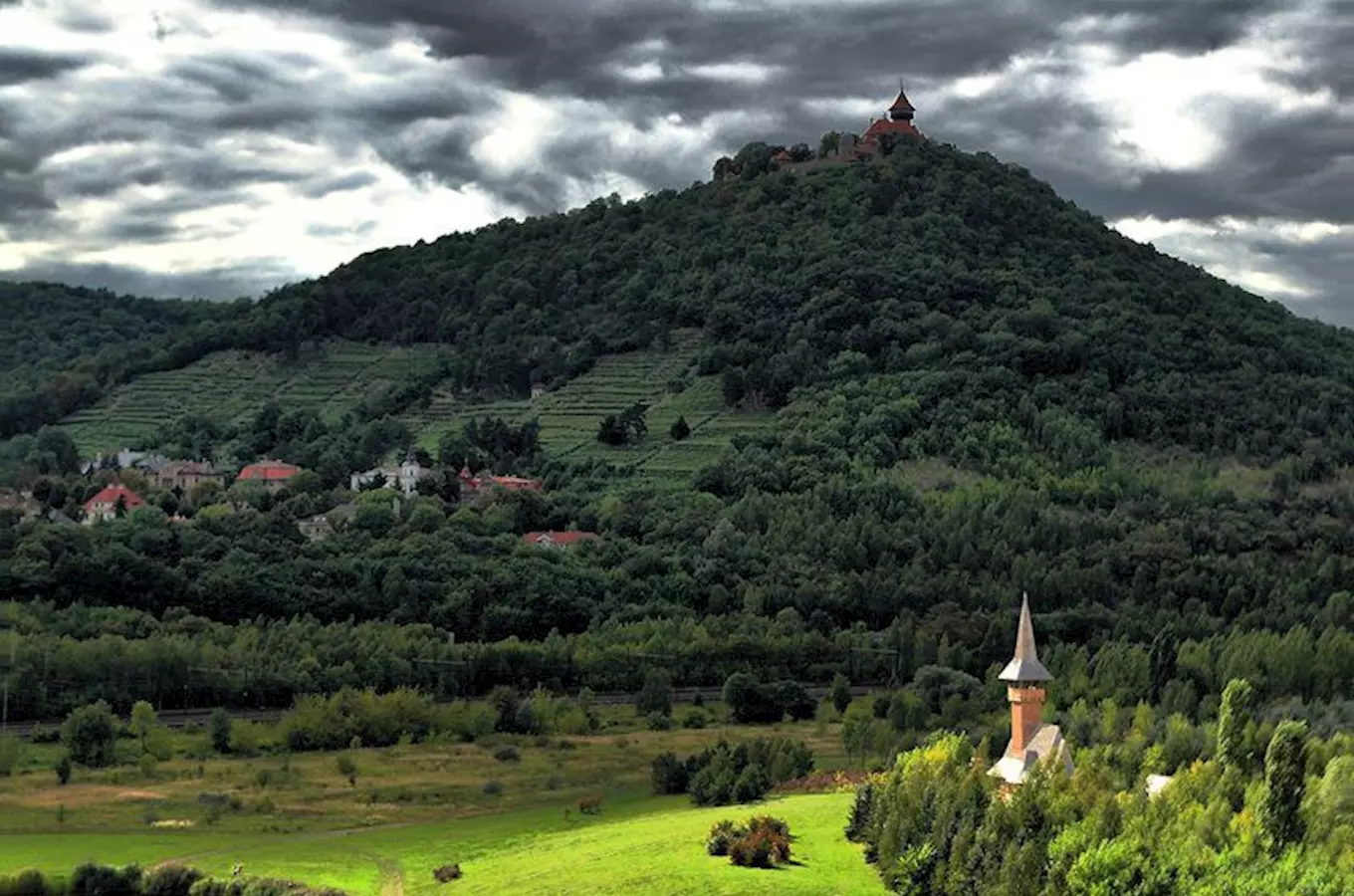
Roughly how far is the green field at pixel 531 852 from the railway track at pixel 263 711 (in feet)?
71.4

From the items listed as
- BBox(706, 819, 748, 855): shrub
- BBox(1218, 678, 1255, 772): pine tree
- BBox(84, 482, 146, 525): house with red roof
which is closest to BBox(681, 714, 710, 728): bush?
BBox(706, 819, 748, 855): shrub

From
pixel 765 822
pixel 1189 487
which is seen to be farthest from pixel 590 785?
pixel 1189 487

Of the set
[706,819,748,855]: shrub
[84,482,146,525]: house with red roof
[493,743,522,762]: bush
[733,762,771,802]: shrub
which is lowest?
[493,743,522,762]: bush

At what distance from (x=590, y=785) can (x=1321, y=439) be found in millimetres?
97712

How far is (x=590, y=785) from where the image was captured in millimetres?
88188

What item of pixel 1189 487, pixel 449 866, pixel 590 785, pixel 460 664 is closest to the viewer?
pixel 449 866

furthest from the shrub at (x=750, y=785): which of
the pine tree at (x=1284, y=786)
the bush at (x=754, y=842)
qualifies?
the pine tree at (x=1284, y=786)

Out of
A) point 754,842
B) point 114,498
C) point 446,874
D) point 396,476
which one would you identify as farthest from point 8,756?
point 396,476

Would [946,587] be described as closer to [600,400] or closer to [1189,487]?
[1189,487]

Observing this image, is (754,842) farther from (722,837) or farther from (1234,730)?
(1234,730)

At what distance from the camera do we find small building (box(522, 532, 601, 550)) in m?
137

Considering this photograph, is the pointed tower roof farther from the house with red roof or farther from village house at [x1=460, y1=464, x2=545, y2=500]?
the house with red roof

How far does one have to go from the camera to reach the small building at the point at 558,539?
450ft

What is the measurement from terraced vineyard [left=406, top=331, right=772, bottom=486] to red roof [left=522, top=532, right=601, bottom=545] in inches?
574
